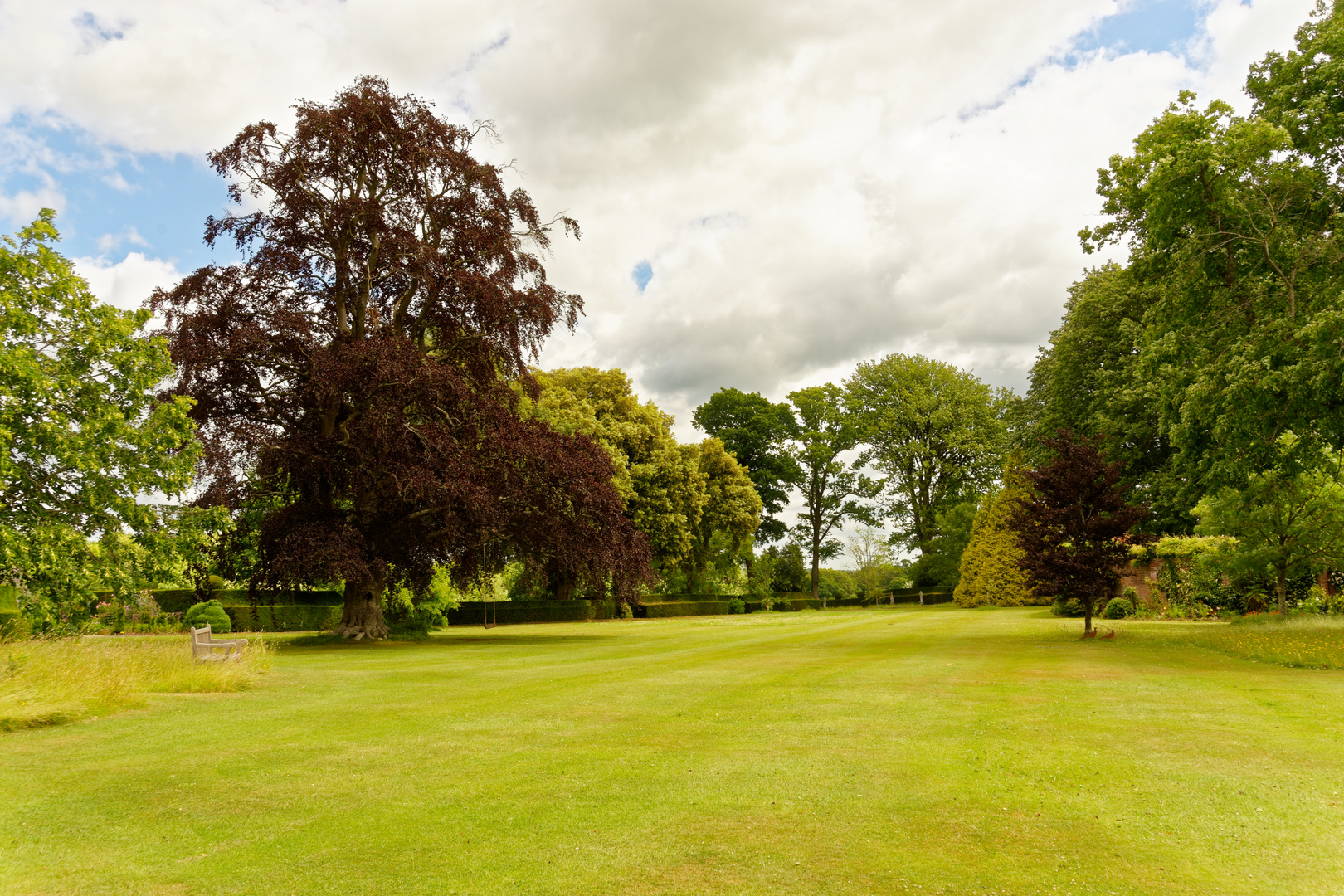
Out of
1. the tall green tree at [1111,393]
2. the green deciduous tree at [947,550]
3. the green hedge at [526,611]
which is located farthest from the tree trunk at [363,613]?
the green deciduous tree at [947,550]

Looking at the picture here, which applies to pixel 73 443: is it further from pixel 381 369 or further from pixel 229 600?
pixel 229 600

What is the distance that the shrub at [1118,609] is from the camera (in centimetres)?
3028

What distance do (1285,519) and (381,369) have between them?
75.8ft

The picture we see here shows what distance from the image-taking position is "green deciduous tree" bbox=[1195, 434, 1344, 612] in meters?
20.2

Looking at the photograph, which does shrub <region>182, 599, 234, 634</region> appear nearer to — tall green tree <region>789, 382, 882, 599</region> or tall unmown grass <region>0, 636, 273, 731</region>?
tall unmown grass <region>0, 636, 273, 731</region>

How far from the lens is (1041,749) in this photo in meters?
7.46

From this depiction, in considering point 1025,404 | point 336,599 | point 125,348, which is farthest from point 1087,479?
point 336,599

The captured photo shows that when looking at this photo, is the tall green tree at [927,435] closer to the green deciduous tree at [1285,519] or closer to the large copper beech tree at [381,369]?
the green deciduous tree at [1285,519]

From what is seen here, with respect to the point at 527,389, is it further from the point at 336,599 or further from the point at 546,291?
the point at 336,599

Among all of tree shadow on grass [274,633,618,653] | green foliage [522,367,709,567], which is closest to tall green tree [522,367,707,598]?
green foliage [522,367,709,567]

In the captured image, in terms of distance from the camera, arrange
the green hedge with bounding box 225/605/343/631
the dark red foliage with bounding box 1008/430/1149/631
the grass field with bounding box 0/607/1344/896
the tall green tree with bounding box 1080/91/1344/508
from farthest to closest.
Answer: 1. the green hedge with bounding box 225/605/343/631
2. the dark red foliage with bounding box 1008/430/1149/631
3. the tall green tree with bounding box 1080/91/1344/508
4. the grass field with bounding box 0/607/1344/896

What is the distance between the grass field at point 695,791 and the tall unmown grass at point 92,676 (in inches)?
15.6

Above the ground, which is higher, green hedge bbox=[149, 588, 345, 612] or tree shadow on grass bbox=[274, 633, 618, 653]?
green hedge bbox=[149, 588, 345, 612]

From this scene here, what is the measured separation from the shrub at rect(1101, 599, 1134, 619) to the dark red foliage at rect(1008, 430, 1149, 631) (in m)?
11.3
